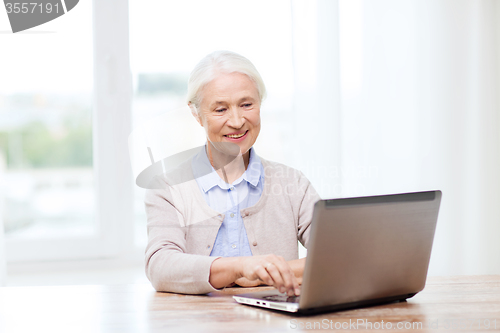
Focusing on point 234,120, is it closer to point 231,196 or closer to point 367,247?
point 231,196

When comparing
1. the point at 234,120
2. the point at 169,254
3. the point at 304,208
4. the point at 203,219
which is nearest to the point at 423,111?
the point at 304,208

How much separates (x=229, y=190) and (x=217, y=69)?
40cm

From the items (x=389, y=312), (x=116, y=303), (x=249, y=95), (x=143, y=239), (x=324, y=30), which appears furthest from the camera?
(x=143, y=239)

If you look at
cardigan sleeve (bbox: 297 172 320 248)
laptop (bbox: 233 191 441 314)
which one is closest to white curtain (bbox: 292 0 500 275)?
cardigan sleeve (bbox: 297 172 320 248)

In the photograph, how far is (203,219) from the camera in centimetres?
145

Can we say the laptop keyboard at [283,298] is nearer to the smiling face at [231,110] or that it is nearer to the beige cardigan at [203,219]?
the beige cardigan at [203,219]

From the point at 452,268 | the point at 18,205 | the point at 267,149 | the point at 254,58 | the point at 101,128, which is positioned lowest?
the point at 452,268

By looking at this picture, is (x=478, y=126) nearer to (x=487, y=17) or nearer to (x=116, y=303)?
(x=487, y=17)

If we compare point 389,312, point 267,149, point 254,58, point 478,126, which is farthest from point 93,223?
point 478,126

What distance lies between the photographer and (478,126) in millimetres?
2246

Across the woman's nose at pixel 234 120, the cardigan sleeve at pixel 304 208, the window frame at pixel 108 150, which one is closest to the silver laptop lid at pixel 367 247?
the cardigan sleeve at pixel 304 208

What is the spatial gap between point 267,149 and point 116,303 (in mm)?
1330

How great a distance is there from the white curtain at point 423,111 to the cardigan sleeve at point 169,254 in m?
0.98

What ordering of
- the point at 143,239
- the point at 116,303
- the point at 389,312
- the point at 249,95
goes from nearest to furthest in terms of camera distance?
the point at 389,312 → the point at 116,303 → the point at 249,95 → the point at 143,239
